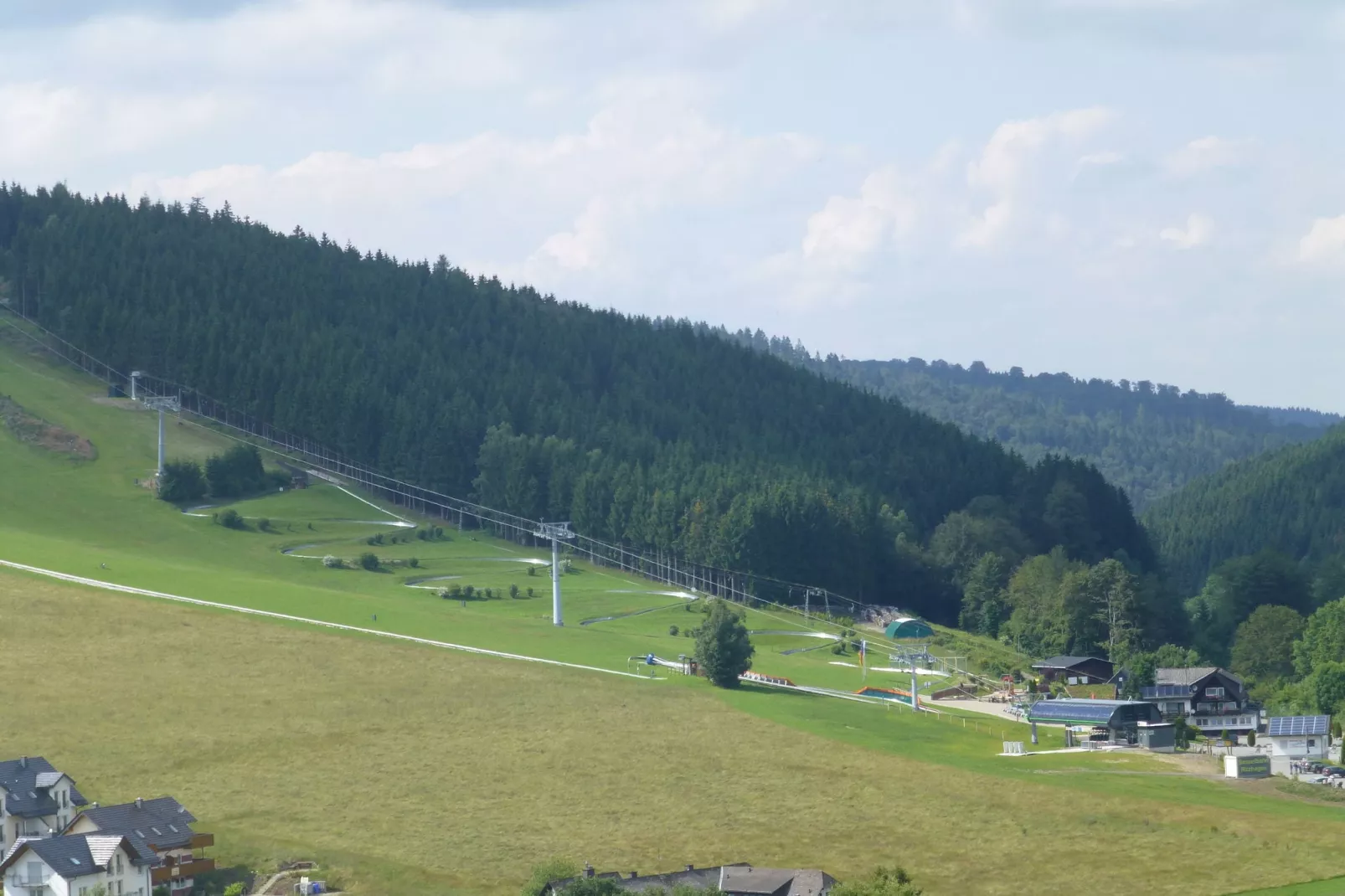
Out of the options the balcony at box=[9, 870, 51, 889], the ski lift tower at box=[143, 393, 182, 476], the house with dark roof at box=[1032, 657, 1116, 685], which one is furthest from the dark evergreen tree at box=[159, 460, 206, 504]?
the balcony at box=[9, 870, 51, 889]

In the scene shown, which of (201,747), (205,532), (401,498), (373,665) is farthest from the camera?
(401,498)

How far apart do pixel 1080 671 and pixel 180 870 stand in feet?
222

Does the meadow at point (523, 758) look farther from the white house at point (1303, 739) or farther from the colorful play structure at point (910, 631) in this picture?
the white house at point (1303, 739)

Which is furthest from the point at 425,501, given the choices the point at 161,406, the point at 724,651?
the point at 724,651

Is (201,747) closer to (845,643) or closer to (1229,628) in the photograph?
(845,643)

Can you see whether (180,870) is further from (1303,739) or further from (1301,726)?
(1301,726)

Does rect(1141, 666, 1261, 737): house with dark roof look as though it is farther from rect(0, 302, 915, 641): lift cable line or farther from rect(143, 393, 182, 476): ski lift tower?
rect(143, 393, 182, 476): ski lift tower

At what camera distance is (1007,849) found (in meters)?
66.2

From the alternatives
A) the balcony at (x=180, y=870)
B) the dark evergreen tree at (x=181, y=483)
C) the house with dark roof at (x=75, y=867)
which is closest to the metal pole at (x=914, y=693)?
the balcony at (x=180, y=870)

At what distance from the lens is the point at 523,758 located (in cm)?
8050

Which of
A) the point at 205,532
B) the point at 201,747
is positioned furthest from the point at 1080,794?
the point at 205,532

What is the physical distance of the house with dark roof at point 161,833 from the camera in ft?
Result: 206

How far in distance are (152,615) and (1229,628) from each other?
8025cm

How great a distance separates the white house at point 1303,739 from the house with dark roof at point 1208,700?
52.3ft
